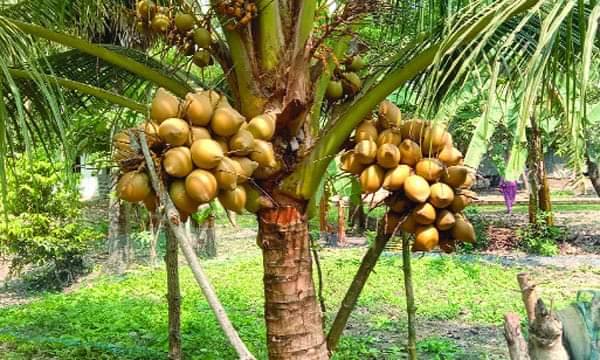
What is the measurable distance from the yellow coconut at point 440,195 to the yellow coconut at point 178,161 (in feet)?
2.07

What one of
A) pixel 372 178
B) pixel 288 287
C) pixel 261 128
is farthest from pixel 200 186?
pixel 288 287

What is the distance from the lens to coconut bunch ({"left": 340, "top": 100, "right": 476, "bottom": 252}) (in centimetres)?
170

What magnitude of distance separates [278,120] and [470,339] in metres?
4.39

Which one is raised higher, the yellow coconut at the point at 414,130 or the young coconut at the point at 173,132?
the yellow coconut at the point at 414,130


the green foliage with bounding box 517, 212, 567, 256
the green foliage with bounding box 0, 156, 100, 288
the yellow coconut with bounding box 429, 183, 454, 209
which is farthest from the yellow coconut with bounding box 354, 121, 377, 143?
the green foliage with bounding box 517, 212, 567, 256

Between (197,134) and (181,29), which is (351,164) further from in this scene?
(181,29)

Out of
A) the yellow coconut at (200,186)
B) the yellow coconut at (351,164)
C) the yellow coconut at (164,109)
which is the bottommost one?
the yellow coconut at (200,186)

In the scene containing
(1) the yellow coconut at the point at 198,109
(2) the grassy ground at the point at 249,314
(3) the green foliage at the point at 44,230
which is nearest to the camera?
(1) the yellow coconut at the point at 198,109


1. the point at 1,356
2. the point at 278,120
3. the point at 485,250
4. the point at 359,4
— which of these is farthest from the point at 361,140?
the point at 485,250

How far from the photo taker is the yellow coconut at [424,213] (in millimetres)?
1693

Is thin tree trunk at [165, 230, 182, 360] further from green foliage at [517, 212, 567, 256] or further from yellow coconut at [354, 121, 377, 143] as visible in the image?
green foliage at [517, 212, 567, 256]

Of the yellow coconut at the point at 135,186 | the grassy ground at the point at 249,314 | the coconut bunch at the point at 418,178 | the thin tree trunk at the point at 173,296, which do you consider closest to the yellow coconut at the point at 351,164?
the coconut bunch at the point at 418,178

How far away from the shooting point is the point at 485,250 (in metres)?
10.9

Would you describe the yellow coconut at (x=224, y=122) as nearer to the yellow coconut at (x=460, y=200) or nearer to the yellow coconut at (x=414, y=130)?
the yellow coconut at (x=414, y=130)
